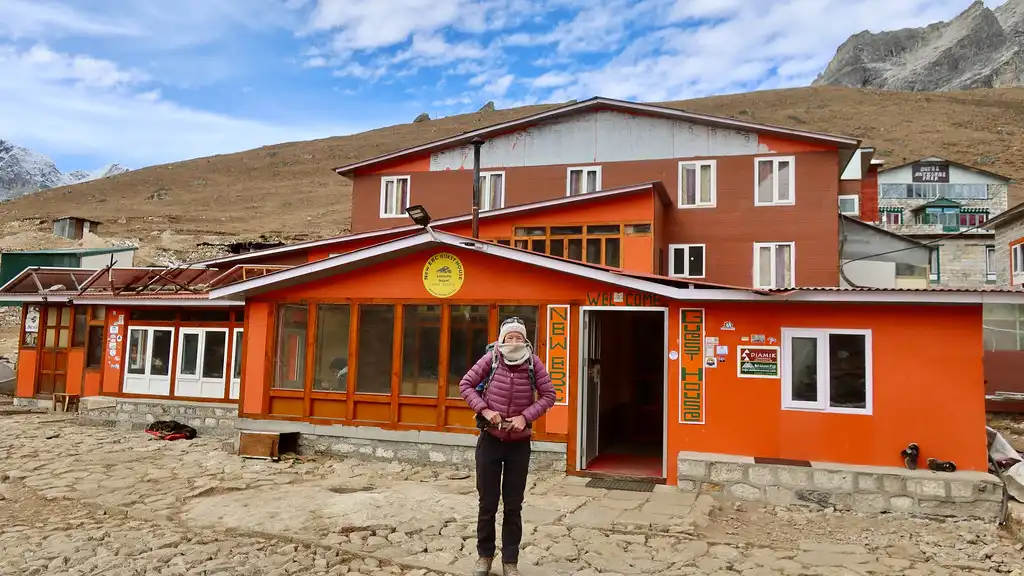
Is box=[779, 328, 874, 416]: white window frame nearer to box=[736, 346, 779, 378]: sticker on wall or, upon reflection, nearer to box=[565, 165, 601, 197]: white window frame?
box=[736, 346, 779, 378]: sticker on wall

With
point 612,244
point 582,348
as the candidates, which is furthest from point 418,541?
point 612,244

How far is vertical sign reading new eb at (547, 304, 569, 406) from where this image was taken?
30.6 feet

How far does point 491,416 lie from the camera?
187 inches

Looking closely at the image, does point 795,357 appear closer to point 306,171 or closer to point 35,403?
point 35,403

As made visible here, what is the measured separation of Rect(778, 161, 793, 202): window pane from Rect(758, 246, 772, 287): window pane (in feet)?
4.21

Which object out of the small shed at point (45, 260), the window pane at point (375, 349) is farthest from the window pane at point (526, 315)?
the small shed at point (45, 260)

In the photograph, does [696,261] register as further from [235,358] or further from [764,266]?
[235,358]

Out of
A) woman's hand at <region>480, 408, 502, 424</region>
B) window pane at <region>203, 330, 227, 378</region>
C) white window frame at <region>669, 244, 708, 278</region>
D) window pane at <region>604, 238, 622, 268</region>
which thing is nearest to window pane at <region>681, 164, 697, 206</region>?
white window frame at <region>669, 244, 708, 278</region>

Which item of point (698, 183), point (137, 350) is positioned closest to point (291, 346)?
point (137, 350)

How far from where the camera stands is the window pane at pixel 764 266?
51.8 ft

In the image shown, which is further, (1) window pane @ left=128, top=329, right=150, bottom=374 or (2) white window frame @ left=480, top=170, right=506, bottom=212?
(2) white window frame @ left=480, top=170, right=506, bottom=212

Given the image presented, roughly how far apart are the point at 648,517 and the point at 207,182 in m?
72.4

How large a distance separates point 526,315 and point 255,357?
15.4 feet

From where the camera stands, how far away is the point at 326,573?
5559 mm
